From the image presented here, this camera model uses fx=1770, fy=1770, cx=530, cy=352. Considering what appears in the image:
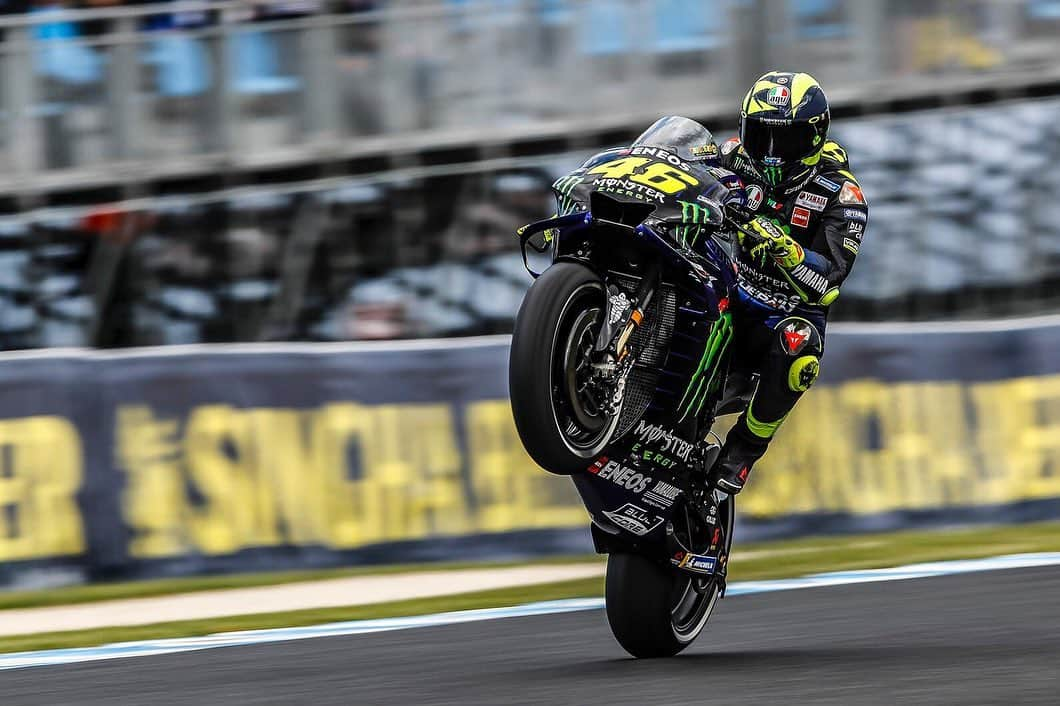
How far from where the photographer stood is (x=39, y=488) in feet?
31.6

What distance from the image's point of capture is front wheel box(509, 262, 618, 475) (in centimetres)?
559

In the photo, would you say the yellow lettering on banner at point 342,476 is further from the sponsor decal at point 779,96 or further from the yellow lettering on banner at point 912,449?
the sponsor decal at point 779,96

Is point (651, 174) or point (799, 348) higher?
point (651, 174)

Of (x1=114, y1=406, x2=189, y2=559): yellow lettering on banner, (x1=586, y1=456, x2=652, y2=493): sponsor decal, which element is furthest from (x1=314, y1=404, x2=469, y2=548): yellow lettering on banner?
(x1=586, y1=456, x2=652, y2=493): sponsor decal

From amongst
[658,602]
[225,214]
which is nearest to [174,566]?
[225,214]

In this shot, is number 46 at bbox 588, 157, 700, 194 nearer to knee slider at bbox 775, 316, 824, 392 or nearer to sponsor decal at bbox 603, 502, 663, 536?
knee slider at bbox 775, 316, 824, 392

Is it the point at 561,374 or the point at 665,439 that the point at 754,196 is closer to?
the point at 665,439

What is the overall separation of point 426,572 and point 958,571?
117 inches

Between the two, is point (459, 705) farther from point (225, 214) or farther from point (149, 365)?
point (225, 214)

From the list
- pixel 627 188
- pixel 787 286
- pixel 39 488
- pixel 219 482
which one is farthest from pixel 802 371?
pixel 39 488

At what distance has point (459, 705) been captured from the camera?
19.1ft

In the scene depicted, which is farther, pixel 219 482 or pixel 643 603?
pixel 219 482

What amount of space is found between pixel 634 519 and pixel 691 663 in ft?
2.02

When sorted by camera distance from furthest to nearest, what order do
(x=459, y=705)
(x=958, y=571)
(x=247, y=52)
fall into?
(x=247, y=52)
(x=958, y=571)
(x=459, y=705)
